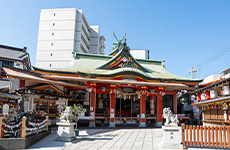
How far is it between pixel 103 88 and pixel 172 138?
12778mm

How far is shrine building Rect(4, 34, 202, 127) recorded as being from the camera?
60.4 ft

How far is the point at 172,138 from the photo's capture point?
33.7 feet

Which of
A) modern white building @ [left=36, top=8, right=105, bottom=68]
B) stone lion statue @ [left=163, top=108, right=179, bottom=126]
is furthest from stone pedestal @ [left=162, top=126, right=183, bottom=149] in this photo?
modern white building @ [left=36, top=8, right=105, bottom=68]

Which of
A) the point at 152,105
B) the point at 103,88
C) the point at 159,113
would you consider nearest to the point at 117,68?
the point at 103,88

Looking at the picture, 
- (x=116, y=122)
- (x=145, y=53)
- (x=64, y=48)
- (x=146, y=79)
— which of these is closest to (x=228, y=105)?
(x=146, y=79)

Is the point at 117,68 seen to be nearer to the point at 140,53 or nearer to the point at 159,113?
the point at 159,113

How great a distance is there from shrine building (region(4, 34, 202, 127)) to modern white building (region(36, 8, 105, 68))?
30372 mm

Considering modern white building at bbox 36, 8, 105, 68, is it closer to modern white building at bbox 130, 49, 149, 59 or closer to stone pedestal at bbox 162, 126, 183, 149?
modern white building at bbox 130, 49, 149, 59

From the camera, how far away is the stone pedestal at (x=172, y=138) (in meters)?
10.2

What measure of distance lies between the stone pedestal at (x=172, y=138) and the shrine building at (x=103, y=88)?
10945 mm

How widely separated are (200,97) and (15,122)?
62.2 feet

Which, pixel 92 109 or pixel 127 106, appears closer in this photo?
pixel 92 109

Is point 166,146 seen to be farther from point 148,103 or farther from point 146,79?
point 148,103

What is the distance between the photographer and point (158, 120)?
23.0 meters
